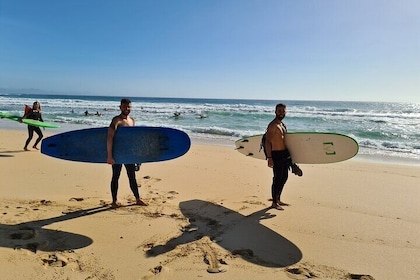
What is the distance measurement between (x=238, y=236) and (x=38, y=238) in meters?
2.12

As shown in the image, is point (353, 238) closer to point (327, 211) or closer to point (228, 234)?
point (327, 211)

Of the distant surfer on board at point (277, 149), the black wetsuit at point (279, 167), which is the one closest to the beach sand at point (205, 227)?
the black wetsuit at point (279, 167)

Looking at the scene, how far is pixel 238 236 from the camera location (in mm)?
3492

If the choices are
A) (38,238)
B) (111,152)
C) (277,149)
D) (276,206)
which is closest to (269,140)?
(277,149)

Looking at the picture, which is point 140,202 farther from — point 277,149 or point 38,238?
point 277,149

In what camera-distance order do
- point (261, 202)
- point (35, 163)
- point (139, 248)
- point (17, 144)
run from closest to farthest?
point (139, 248)
point (261, 202)
point (35, 163)
point (17, 144)

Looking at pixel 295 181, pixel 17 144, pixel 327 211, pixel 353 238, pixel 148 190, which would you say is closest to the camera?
pixel 353 238

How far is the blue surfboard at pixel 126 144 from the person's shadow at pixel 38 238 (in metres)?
1.21

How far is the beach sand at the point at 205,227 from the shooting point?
280 cm

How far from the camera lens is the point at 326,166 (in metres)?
7.42

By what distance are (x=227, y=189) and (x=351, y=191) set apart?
2.13 m

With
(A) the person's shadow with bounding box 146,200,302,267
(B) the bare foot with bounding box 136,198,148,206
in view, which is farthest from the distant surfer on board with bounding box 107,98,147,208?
(A) the person's shadow with bounding box 146,200,302,267

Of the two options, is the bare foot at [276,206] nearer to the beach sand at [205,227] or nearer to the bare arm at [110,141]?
the beach sand at [205,227]

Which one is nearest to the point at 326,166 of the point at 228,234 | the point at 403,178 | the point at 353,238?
the point at 403,178
